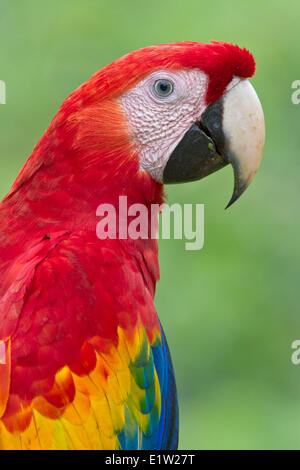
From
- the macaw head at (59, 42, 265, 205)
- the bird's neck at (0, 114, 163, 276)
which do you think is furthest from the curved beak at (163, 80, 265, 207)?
the bird's neck at (0, 114, 163, 276)

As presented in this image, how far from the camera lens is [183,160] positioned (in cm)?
129

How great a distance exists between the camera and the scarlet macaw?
3.62ft

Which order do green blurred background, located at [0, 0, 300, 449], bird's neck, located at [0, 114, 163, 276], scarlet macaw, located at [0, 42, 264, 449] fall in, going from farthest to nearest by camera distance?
green blurred background, located at [0, 0, 300, 449], bird's neck, located at [0, 114, 163, 276], scarlet macaw, located at [0, 42, 264, 449]

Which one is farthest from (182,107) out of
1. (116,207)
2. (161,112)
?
(116,207)

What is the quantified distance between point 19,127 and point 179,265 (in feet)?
3.15

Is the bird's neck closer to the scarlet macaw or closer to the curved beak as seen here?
the scarlet macaw

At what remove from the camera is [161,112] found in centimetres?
128

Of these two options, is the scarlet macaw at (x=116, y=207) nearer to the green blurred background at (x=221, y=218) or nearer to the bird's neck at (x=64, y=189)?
the bird's neck at (x=64, y=189)

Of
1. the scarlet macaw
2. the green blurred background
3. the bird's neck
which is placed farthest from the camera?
the green blurred background

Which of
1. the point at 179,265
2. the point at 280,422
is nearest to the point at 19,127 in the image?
the point at 179,265

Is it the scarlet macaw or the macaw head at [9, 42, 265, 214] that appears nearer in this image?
the scarlet macaw

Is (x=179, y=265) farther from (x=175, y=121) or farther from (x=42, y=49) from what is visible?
(x=175, y=121)

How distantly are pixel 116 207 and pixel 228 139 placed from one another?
225 millimetres

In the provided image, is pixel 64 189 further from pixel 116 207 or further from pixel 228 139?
pixel 228 139
